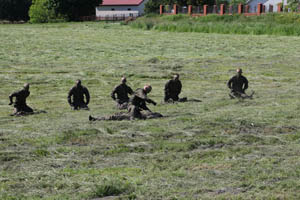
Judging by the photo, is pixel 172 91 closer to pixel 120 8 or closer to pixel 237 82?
pixel 237 82

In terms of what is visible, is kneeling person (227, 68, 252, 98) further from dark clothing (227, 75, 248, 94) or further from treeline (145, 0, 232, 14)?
treeline (145, 0, 232, 14)

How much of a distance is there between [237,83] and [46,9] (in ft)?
303

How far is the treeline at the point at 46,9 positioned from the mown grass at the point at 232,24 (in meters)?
34.1

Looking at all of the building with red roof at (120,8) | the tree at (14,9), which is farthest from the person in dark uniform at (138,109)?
the building with red roof at (120,8)

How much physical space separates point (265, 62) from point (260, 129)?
2006 cm

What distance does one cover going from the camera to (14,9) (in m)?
112

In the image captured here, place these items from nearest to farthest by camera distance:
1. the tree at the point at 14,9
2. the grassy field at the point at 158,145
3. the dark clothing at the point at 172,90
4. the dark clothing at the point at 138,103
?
the grassy field at the point at 158,145 → the dark clothing at the point at 138,103 → the dark clothing at the point at 172,90 → the tree at the point at 14,9

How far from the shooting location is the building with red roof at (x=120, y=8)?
125438 mm

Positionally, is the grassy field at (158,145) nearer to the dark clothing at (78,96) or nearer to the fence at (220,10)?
the dark clothing at (78,96)


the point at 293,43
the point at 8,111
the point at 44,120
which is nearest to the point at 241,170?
the point at 44,120

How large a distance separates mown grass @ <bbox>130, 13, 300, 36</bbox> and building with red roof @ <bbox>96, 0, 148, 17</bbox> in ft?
161

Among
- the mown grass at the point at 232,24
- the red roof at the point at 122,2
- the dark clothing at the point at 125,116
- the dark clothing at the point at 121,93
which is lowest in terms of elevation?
the dark clothing at the point at 125,116

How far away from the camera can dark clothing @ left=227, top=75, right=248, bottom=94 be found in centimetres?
2064

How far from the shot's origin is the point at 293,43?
45219mm
